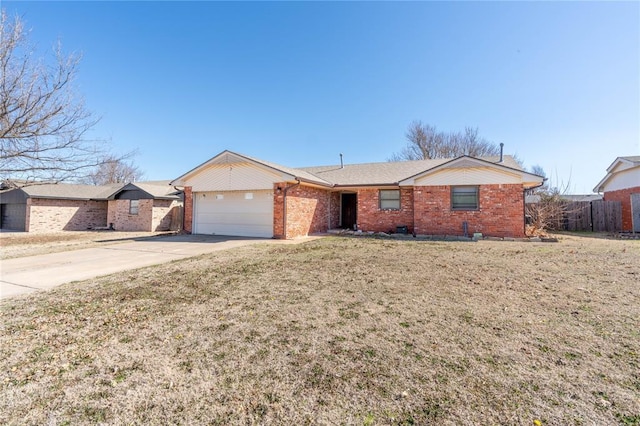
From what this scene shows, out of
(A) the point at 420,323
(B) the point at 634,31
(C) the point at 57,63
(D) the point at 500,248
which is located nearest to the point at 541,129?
(B) the point at 634,31

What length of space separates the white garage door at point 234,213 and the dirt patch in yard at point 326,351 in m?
7.69

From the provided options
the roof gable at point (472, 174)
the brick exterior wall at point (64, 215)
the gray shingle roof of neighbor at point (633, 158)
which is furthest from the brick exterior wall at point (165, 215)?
the gray shingle roof of neighbor at point (633, 158)

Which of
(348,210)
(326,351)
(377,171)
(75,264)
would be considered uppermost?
(377,171)

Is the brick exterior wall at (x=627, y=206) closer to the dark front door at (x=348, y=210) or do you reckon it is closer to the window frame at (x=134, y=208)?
the dark front door at (x=348, y=210)

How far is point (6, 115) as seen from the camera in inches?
238

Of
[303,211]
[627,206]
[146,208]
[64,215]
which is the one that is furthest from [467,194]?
[64,215]

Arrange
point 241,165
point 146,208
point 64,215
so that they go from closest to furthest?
1. point 241,165
2. point 146,208
3. point 64,215

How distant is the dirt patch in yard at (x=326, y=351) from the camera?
2.01m

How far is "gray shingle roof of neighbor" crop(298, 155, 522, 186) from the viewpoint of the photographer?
14.6m

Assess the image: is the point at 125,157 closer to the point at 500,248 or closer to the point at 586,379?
the point at 586,379

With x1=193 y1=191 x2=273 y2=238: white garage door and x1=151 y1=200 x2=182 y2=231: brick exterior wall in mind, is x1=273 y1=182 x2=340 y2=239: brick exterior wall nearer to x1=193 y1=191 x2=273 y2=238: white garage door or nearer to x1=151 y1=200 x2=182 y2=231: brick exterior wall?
x1=193 y1=191 x2=273 y2=238: white garage door

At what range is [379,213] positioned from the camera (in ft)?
47.4

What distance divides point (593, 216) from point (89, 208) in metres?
32.7

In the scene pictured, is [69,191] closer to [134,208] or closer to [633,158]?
[134,208]
